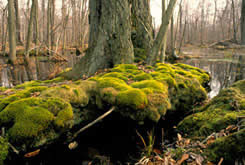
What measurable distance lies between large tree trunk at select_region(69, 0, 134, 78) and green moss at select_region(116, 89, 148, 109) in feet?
8.95

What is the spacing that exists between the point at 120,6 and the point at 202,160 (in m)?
5.67

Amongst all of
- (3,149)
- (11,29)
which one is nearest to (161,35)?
(3,149)

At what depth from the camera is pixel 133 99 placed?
149 inches

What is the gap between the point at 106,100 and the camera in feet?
13.5

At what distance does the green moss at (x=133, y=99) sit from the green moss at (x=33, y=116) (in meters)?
1.17

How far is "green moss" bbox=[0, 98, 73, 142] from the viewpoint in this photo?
115 inches

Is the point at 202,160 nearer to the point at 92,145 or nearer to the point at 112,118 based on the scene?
the point at 92,145

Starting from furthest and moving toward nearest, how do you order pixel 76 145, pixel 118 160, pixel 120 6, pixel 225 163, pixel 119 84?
1. pixel 120 6
2. pixel 119 84
3. pixel 76 145
4. pixel 118 160
5. pixel 225 163

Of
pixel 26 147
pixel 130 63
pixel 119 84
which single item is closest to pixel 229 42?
pixel 130 63

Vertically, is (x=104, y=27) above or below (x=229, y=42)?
below

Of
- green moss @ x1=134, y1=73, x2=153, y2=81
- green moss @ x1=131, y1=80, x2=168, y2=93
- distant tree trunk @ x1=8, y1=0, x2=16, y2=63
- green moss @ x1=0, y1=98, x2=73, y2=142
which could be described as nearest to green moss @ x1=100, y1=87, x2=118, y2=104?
green moss @ x1=131, y1=80, x2=168, y2=93

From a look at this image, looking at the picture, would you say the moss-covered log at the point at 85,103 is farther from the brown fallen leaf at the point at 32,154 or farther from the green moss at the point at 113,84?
the brown fallen leaf at the point at 32,154

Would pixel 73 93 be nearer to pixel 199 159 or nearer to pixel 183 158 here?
pixel 183 158

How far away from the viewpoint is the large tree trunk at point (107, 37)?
6.23m
